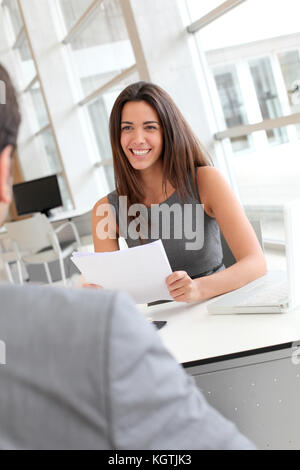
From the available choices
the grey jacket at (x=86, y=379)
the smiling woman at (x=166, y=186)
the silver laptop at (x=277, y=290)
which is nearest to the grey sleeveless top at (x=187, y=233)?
the smiling woman at (x=166, y=186)

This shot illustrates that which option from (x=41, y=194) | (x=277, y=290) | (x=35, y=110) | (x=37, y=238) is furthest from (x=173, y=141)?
(x=35, y=110)

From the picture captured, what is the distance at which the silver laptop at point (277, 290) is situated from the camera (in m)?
1.33

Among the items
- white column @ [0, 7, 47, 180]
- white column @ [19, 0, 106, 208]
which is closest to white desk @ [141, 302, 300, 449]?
white column @ [19, 0, 106, 208]

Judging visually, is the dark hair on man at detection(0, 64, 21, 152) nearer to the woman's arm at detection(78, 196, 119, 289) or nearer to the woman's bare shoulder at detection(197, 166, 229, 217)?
the woman's bare shoulder at detection(197, 166, 229, 217)

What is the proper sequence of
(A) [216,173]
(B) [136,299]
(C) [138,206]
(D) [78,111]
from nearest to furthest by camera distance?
1. (B) [136,299]
2. (A) [216,173]
3. (C) [138,206]
4. (D) [78,111]

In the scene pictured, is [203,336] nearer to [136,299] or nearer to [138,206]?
[136,299]

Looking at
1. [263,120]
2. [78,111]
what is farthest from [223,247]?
[78,111]

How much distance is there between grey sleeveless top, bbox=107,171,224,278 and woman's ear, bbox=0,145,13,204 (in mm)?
1481

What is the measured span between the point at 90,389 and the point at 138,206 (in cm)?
167

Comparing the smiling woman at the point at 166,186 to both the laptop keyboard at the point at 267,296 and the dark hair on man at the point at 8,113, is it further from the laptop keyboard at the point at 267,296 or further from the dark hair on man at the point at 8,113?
the dark hair on man at the point at 8,113

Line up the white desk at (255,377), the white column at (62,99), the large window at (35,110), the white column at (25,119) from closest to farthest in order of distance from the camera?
the white desk at (255,377) < the white column at (62,99) < the large window at (35,110) < the white column at (25,119)

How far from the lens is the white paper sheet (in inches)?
58.2

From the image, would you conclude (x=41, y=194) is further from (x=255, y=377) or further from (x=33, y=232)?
(x=255, y=377)

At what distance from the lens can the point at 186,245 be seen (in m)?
2.03
